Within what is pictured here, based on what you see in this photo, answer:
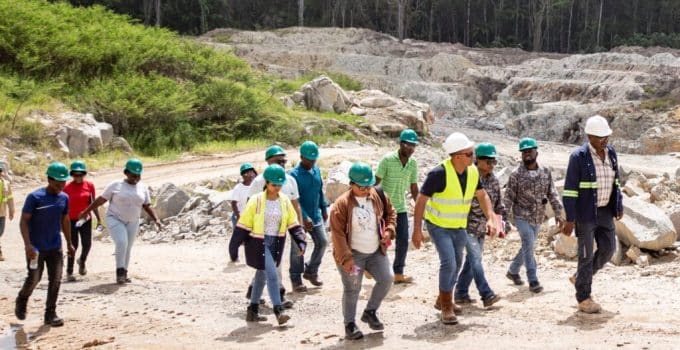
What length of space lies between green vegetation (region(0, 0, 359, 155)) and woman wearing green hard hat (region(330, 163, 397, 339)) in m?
14.0

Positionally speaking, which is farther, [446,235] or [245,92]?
[245,92]

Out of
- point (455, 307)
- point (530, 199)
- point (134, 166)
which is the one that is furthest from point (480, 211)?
point (134, 166)

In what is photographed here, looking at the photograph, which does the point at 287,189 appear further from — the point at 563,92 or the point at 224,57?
the point at 563,92

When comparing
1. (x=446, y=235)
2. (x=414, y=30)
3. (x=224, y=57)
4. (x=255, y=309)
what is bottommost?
(x=255, y=309)


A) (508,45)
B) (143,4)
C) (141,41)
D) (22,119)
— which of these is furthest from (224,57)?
(508,45)

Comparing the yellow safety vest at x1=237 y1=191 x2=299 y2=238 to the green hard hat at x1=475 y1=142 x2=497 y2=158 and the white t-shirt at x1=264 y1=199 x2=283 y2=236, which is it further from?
the green hard hat at x1=475 y1=142 x2=497 y2=158

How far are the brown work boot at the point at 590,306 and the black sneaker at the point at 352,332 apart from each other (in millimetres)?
2026

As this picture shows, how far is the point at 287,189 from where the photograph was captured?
6.80 metres

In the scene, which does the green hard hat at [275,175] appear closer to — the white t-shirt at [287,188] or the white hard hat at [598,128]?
the white t-shirt at [287,188]

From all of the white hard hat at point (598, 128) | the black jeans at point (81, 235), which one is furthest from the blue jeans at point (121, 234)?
the white hard hat at point (598, 128)

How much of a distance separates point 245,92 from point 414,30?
43818mm

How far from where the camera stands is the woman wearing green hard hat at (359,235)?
17.8ft

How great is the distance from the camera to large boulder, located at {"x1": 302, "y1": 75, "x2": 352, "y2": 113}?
26.5 metres

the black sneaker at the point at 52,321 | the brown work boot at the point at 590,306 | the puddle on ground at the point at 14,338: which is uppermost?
the brown work boot at the point at 590,306
